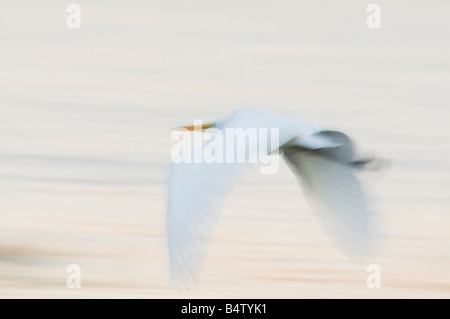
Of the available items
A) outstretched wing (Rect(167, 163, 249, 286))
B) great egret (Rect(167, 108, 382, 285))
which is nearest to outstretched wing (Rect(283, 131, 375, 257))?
great egret (Rect(167, 108, 382, 285))

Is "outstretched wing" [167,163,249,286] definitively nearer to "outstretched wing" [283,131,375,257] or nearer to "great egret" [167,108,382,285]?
"great egret" [167,108,382,285]

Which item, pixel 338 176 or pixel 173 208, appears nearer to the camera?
pixel 173 208

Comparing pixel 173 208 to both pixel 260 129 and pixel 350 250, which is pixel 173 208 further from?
pixel 350 250

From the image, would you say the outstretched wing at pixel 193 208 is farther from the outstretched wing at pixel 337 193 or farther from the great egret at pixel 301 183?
the outstretched wing at pixel 337 193

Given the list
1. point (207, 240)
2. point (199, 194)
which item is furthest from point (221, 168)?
point (207, 240)

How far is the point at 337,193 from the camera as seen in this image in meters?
5.12

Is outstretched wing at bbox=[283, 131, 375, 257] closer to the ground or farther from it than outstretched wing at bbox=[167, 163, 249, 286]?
farther from it

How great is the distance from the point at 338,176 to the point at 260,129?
85cm

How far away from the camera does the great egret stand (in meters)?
3.55

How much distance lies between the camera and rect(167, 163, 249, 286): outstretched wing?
352 centimetres

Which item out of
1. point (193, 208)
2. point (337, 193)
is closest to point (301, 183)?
point (337, 193)

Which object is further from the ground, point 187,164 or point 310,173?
point 310,173

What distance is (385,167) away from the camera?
503 cm

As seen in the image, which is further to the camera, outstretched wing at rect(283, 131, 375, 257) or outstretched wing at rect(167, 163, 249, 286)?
outstretched wing at rect(283, 131, 375, 257)
